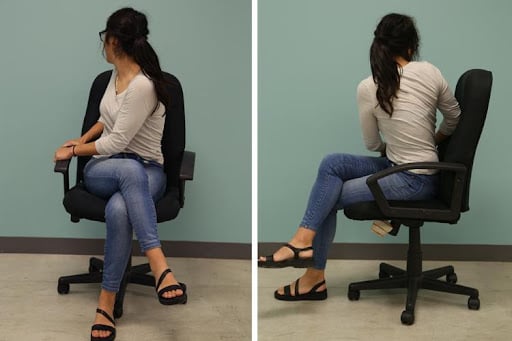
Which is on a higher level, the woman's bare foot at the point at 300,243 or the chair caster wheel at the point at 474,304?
the woman's bare foot at the point at 300,243

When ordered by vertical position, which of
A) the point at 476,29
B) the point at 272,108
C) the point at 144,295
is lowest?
the point at 144,295

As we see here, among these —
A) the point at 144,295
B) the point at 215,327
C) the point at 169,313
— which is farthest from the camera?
the point at 144,295

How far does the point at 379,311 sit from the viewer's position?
1855mm

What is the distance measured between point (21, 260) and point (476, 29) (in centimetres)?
159

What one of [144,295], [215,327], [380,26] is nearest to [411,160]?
[380,26]

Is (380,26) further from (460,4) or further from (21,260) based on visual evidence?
(21,260)

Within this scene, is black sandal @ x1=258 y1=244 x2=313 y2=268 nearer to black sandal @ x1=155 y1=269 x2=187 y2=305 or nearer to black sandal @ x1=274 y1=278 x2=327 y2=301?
black sandal @ x1=274 y1=278 x2=327 y2=301

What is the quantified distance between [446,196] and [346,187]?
26 centimetres

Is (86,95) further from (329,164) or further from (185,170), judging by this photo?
(329,164)

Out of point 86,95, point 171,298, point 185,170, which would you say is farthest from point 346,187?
point 86,95

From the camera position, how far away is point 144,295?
2.07 meters

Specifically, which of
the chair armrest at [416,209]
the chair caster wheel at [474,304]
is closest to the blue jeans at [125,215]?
the chair armrest at [416,209]

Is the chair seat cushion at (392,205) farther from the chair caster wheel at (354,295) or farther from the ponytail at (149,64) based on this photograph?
the ponytail at (149,64)

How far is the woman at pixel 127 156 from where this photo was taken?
70.1 inches
